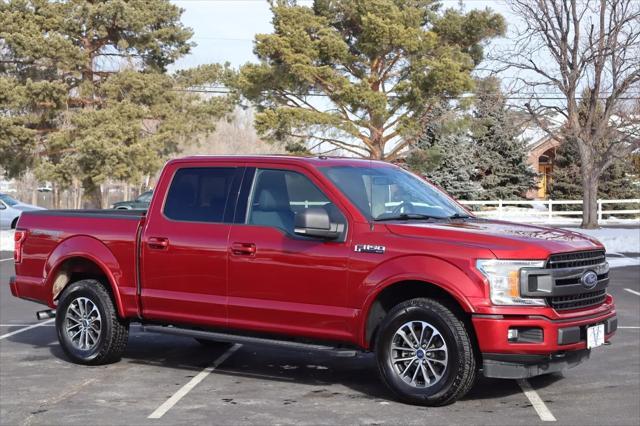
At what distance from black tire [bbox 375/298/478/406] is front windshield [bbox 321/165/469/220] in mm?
909

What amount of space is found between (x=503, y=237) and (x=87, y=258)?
4.18 meters

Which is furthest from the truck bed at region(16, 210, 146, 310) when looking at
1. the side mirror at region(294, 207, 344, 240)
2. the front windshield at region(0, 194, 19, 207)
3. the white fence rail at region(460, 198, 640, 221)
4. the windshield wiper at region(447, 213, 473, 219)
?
the white fence rail at region(460, 198, 640, 221)

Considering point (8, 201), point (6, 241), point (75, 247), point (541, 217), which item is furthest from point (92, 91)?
point (75, 247)

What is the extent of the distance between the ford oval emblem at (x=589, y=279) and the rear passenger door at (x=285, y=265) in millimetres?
1850

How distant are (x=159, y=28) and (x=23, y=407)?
125ft

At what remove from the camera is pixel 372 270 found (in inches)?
281

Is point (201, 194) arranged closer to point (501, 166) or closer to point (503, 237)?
point (503, 237)

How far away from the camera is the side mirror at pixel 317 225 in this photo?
23.6 feet

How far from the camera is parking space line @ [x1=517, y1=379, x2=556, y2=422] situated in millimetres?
6665

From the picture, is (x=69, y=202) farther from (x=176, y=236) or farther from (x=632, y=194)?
(x=176, y=236)

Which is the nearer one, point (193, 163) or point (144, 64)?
point (193, 163)

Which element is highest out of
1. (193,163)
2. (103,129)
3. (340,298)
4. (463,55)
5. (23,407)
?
(463,55)

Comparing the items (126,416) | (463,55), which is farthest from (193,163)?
(463,55)

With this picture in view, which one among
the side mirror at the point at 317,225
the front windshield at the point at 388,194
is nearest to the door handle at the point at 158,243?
the side mirror at the point at 317,225
